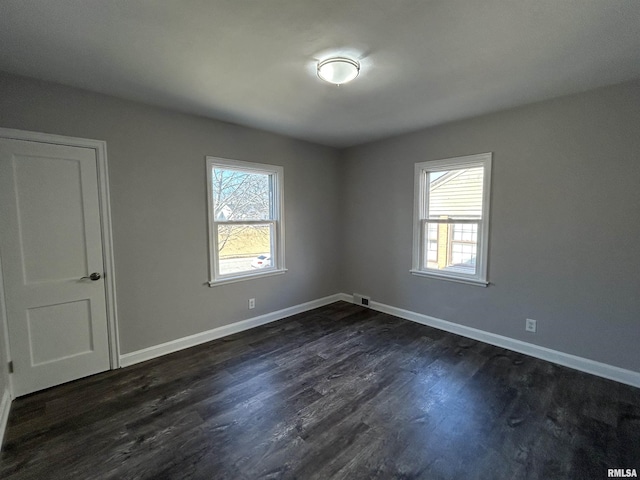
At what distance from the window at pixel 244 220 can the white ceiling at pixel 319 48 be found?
2.94 ft

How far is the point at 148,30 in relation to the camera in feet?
5.57

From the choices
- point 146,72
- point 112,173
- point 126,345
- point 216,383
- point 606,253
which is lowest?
point 216,383

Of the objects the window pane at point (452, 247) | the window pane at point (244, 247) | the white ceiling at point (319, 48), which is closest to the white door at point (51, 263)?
the white ceiling at point (319, 48)

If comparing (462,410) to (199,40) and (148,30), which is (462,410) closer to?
(199,40)

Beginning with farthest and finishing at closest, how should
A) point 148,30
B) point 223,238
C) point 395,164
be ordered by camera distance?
point 395,164 → point 223,238 → point 148,30

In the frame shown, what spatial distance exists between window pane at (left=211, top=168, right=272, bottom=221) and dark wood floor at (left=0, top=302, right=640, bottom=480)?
164 centimetres

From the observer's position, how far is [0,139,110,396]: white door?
2229mm

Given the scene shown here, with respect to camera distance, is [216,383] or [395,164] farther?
[395,164]

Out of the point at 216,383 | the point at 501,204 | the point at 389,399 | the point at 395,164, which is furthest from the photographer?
the point at 395,164

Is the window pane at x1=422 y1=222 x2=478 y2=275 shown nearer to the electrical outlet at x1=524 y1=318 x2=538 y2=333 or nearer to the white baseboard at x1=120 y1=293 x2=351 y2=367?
the electrical outlet at x1=524 y1=318 x2=538 y2=333

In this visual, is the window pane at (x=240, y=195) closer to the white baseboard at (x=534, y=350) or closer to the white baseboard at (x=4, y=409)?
the white baseboard at (x=4, y=409)

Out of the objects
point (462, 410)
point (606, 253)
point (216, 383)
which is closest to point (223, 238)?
point (216, 383)

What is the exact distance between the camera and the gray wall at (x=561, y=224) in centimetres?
242

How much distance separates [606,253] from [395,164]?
7.90 feet
